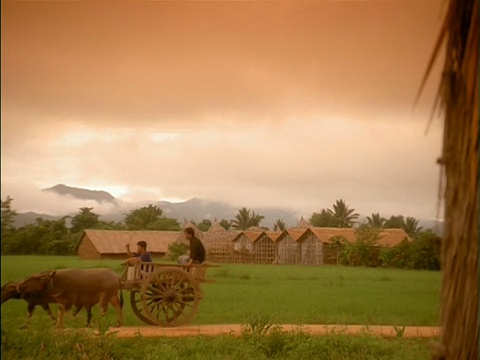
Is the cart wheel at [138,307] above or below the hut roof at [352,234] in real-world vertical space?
below

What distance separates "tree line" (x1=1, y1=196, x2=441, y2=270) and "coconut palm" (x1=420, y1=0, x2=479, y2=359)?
2.24 metres

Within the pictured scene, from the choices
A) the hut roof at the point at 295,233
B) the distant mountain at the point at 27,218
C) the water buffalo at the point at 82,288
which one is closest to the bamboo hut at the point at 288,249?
the hut roof at the point at 295,233

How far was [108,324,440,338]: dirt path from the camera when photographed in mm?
5145

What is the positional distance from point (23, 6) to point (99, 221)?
1.53m

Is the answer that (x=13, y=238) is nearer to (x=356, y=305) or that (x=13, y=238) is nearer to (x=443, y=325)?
(x=356, y=305)

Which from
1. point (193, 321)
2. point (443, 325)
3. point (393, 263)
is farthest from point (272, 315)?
point (443, 325)

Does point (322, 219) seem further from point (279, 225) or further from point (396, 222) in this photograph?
point (396, 222)

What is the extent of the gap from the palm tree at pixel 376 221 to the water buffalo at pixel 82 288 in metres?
1.91

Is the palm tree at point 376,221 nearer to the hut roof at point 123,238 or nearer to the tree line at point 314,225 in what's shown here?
the tree line at point 314,225

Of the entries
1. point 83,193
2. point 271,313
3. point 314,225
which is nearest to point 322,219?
point 314,225

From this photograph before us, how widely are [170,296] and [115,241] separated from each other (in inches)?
24.4

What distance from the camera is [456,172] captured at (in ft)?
9.18

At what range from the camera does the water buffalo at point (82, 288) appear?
4930mm

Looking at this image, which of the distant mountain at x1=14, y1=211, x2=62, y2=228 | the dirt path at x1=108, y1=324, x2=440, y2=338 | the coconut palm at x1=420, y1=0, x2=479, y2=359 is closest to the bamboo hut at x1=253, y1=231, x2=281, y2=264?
the dirt path at x1=108, y1=324, x2=440, y2=338
